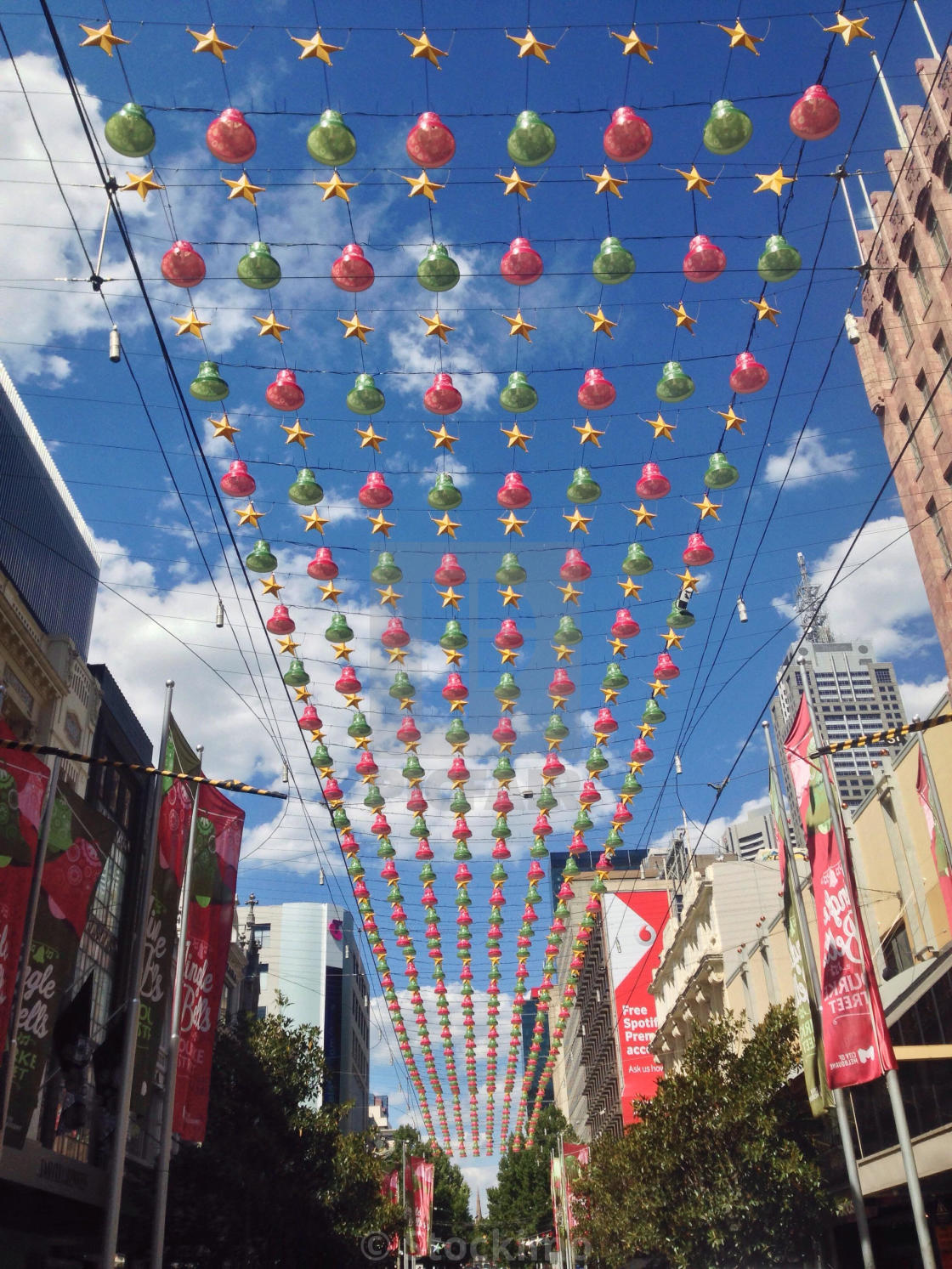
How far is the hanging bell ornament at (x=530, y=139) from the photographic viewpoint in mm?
12141

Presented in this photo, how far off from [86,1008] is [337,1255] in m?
14.5

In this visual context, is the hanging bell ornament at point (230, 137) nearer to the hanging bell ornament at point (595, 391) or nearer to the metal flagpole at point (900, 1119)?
the hanging bell ornament at point (595, 391)

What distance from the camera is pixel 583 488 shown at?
56.0ft

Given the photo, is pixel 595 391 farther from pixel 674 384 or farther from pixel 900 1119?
pixel 900 1119

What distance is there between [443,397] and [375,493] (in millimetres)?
2287

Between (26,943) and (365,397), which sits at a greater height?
(365,397)

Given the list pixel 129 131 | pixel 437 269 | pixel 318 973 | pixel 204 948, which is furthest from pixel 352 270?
pixel 318 973

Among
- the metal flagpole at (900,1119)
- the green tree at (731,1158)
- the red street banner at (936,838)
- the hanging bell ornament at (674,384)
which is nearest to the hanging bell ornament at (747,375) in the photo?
the hanging bell ornament at (674,384)

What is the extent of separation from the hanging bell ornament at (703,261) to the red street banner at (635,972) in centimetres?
5237

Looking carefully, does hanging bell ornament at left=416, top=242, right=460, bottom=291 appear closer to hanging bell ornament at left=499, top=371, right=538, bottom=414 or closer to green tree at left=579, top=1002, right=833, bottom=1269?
hanging bell ornament at left=499, top=371, right=538, bottom=414

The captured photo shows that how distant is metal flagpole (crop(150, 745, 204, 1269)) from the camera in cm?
1694

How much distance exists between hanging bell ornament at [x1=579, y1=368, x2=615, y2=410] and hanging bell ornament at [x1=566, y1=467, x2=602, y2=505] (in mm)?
1510

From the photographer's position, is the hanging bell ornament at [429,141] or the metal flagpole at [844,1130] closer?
the hanging bell ornament at [429,141]

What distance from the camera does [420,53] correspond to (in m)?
11.3
